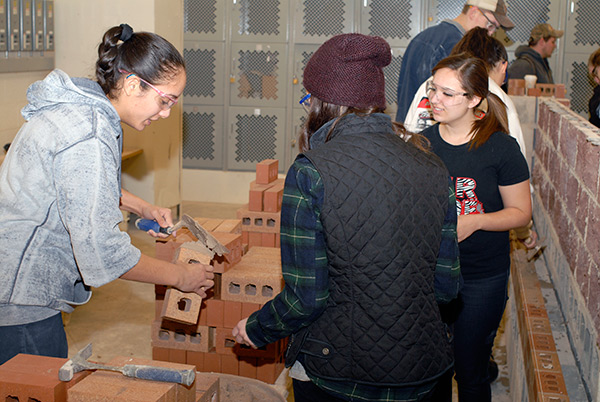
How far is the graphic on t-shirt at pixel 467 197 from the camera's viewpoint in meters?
2.44

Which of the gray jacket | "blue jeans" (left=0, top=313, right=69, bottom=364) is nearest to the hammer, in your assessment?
"blue jeans" (left=0, top=313, right=69, bottom=364)

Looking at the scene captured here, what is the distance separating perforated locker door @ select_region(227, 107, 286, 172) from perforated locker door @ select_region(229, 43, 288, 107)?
11 centimetres

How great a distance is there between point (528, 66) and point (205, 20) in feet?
12.0

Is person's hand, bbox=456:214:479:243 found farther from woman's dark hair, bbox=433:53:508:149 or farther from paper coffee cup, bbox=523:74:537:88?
paper coffee cup, bbox=523:74:537:88

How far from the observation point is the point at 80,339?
3.96 metres

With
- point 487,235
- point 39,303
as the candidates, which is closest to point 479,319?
point 487,235

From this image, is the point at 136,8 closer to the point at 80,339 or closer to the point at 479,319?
the point at 80,339

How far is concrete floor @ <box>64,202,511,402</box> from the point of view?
375 cm

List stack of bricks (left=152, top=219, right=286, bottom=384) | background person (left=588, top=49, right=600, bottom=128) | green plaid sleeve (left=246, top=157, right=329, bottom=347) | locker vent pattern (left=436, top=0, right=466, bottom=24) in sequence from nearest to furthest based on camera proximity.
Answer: green plaid sleeve (left=246, top=157, right=329, bottom=347) → stack of bricks (left=152, top=219, right=286, bottom=384) → background person (left=588, top=49, right=600, bottom=128) → locker vent pattern (left=436, top=0, right=466, bottom=24)

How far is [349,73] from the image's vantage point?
A: 1596 millimetres

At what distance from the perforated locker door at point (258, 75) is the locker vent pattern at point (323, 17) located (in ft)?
1.26

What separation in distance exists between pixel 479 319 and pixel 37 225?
5.25ft

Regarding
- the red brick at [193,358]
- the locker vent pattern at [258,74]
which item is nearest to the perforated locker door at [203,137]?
the locker vent pattern at [258,74]

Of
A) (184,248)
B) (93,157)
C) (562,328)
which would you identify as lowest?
(562,328)
